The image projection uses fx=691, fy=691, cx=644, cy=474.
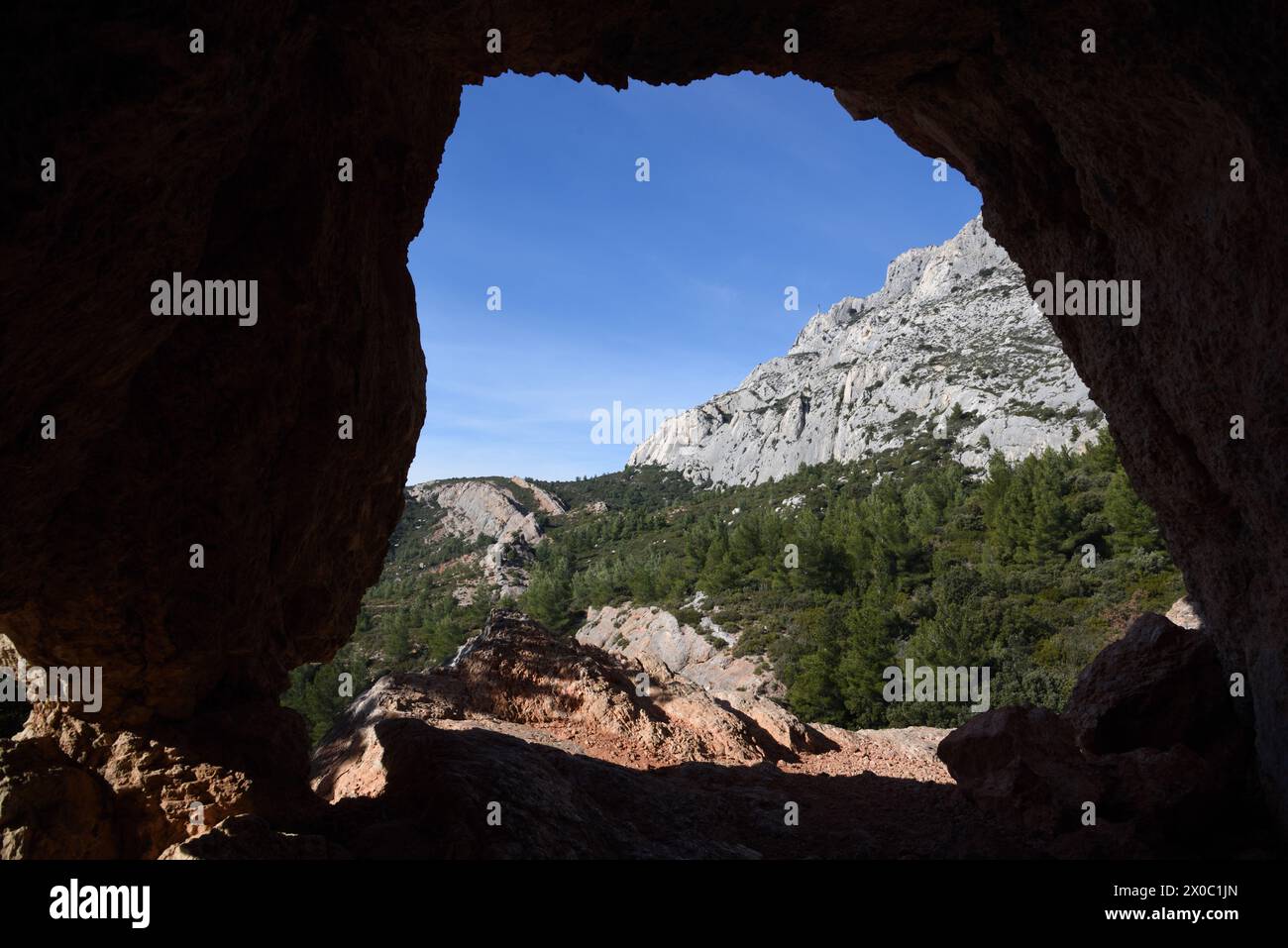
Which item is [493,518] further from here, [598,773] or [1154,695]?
[1154,695]

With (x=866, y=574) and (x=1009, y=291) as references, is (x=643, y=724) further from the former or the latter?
(x=1009, y=291)

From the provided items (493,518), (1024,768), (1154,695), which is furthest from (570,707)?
(493,518)

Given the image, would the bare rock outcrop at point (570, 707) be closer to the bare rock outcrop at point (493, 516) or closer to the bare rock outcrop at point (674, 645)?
the bare rock outcrop at point (674, 645)

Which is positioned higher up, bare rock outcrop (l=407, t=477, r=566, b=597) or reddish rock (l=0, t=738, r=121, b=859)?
bare rock outcrop (l=407, t=477, r=566, b=597)

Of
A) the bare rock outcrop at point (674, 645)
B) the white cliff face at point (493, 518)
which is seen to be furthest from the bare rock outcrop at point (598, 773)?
the white cliff face at point (493, 518)

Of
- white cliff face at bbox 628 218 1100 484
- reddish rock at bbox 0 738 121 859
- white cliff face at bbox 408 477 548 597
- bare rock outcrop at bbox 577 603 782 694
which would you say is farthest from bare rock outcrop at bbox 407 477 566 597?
reddish rock at bbox 0 738 121 859

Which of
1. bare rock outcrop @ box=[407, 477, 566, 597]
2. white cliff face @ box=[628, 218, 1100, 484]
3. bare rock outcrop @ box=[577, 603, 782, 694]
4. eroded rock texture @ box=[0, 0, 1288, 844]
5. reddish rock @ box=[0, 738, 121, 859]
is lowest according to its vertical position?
bare rock outcrop @ box=[577, 603, 782, 694]

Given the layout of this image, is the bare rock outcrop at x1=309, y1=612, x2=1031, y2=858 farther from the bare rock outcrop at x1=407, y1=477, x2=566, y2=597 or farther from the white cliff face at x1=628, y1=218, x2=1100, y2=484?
the bare rock outcrop at x1=407, y1=477, x2=566, y2=597
